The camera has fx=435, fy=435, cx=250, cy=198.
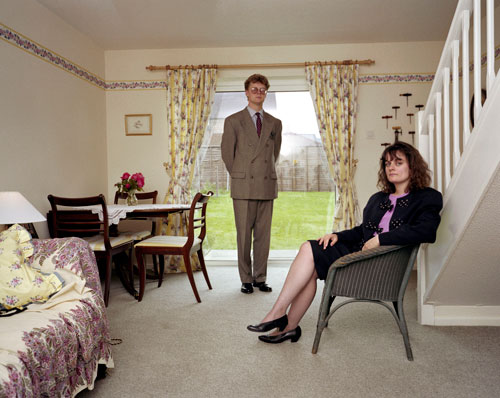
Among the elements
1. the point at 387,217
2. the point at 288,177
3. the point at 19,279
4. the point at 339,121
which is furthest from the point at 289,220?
the point at 19,279

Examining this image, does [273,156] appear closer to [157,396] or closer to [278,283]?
[278,283]

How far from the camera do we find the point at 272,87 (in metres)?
4.96

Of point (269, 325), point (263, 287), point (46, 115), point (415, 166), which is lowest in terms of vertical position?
point (263, 287)

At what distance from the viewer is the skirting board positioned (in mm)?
2758

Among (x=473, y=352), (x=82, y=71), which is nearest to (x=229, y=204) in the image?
(x=82, y=71)

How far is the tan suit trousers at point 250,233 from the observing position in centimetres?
373

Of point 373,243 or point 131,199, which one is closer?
point 373,243

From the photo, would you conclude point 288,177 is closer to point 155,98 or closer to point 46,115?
point 155,98

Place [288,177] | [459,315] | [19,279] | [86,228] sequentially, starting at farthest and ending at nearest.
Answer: [288,177] < [86,228] < [459,315] < [19,279]

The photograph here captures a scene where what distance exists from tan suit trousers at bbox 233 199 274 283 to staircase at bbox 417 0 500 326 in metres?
1.40

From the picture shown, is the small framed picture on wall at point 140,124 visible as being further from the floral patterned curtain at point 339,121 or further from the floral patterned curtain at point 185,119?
the floral patterned curtain at point 339,121

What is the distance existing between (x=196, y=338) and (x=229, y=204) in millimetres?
2600

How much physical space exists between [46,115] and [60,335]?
265 centimetres

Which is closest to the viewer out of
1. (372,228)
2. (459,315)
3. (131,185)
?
(372,228)
